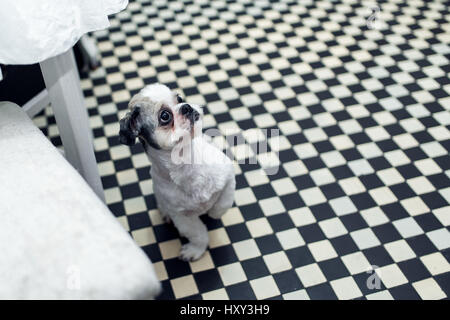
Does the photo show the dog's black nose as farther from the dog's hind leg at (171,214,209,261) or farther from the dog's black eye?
the dog's hind leg at (171,214,209,261)

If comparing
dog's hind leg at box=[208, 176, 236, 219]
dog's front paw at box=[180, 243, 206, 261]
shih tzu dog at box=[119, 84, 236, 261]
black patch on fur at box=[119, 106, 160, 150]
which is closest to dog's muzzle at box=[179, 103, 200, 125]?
shih tzu dog at box=[119, 84, 236, 261]

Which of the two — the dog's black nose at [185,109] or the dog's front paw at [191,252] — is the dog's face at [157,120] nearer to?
the dog's black nose at [185,109]

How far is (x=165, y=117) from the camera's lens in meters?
1.92

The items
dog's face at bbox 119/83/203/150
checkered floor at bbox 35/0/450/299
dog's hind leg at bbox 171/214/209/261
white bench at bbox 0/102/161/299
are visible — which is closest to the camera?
white bench at bbox 0/102/161/299

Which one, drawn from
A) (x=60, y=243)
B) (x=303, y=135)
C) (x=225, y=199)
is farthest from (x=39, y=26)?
(x=303, y=135)

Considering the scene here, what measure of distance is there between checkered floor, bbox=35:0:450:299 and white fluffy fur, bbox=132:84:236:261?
0.30 metres

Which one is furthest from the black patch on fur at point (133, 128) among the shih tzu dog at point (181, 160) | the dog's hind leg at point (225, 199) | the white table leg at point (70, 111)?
the dog's hind leg at point (225, 199)

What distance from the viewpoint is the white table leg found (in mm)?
1962

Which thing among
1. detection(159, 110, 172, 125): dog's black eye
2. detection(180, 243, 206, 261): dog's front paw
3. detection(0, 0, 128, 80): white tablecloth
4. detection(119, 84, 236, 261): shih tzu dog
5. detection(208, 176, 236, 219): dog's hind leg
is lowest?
detection(180, 243, 206, 261): dog's front paw

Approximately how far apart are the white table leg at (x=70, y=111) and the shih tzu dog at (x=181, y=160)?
307 mm

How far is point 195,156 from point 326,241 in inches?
38.3

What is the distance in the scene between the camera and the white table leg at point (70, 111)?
1.96 metres

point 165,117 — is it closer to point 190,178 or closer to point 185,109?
point 185,109

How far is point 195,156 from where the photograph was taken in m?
2.14
